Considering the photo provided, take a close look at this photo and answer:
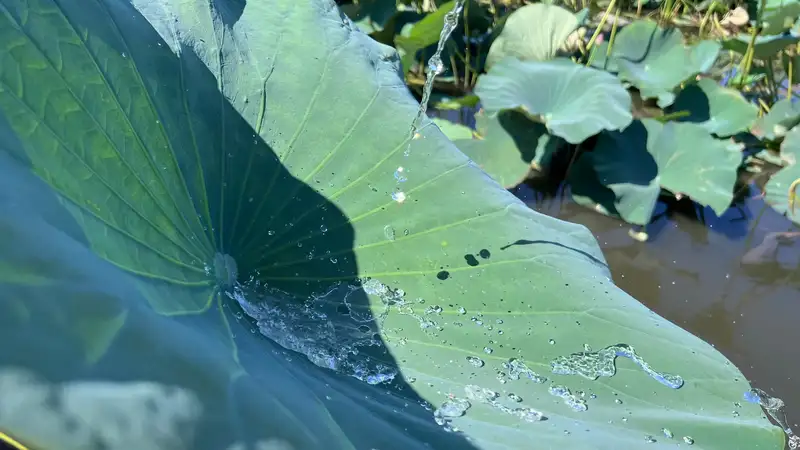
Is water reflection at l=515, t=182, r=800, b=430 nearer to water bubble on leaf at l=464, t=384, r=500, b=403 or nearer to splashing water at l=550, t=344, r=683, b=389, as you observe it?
splashing water at l=550, t=344, r=683, b=389

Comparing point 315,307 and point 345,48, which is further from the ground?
point 345,48

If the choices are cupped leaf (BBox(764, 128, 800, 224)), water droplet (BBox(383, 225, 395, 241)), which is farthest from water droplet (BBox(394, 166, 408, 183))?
cupped leaf (BBox(764, 128, 800, 224))

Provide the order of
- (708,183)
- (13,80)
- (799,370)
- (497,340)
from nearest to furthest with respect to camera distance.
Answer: (13,80)
(497,340)
(799,370)
(708,183)

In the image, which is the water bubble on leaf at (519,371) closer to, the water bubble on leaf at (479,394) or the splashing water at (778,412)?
the water bubble on leaf at (479,394)

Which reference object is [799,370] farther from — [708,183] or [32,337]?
[32,337]

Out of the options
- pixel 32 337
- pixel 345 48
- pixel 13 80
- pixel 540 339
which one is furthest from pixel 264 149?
pixel 32 337

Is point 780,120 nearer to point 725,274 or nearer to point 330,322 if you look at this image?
point 725,274

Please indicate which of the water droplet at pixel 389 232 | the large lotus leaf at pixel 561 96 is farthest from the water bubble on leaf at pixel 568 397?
the large lotus leaf at pixel 561 96
